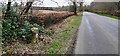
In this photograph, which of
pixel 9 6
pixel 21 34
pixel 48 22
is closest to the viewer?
pixel 21 34

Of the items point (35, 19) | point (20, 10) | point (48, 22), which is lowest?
point (48, 22)

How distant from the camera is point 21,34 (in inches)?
518

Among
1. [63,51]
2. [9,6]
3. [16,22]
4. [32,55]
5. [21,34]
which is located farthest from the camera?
[9,6]

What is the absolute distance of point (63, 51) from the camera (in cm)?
1009

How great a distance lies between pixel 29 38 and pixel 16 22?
2209 millimetres

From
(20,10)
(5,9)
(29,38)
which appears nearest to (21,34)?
(29,38)

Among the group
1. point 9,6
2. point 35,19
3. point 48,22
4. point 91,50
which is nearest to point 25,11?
point 35,19

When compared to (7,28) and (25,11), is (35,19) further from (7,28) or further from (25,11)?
(7,28)

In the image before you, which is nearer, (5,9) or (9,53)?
(9,53)

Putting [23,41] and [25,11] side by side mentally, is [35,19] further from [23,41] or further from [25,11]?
[23,41]

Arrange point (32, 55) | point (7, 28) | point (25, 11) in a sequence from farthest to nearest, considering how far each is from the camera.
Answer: point (25, 11) → point (7, 28) → point (32, 55)

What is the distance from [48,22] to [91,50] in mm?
14759

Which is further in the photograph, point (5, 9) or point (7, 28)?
point (5, 9)

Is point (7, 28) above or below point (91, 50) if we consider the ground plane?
above
